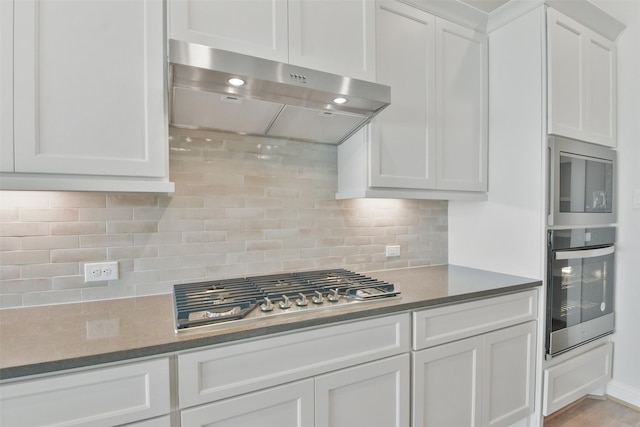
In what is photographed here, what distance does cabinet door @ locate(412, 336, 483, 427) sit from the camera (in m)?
1.53

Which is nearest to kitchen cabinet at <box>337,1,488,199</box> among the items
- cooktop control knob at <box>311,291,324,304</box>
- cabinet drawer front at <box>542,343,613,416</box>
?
cooktop control knob at <box>311,291,324,304</box>

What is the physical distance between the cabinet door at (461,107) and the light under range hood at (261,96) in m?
0.61

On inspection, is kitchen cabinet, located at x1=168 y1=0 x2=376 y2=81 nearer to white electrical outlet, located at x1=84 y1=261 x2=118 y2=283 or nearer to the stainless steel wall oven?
white electrical outlet, located at x1=84 y1=261 x2=118 y2=283

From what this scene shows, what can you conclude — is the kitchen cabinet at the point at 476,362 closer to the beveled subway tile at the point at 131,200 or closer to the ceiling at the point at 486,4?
the beveled subway tile at the point at 131,200

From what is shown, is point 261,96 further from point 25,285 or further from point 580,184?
point 580,184

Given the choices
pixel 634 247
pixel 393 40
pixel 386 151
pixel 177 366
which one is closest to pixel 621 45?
pixel 634 247

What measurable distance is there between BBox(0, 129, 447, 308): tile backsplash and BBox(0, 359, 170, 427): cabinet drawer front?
65 centimetres

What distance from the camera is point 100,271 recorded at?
4.93ft

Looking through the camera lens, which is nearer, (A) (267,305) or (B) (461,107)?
(A) (267,305)

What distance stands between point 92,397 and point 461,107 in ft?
7.38

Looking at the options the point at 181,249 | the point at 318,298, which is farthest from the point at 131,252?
the point at 318,298

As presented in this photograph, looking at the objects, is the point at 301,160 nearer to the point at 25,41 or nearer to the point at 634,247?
the point at 25,41

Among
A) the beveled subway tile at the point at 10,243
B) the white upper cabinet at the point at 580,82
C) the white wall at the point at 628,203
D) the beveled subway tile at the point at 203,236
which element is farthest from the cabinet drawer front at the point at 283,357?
the white wall at the point at 628,203

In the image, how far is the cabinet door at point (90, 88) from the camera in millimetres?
1123
